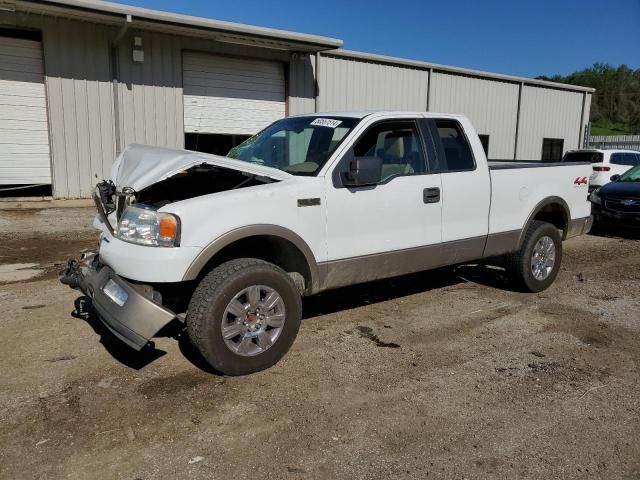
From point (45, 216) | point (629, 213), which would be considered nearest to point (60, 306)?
point (45, 216)

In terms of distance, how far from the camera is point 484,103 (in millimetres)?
19438

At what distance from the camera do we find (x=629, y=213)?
1066cm

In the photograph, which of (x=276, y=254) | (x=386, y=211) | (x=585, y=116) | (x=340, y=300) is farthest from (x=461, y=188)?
(x=585, y=116)

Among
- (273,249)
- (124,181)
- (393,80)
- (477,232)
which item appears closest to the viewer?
(124,181)

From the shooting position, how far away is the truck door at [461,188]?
17.4 feet

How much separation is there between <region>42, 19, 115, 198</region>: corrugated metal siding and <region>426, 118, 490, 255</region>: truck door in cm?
922

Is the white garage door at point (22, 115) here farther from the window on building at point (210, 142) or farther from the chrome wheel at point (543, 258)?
the chrome wheel at point (543, 258)

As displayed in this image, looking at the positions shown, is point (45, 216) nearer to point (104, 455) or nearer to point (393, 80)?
point (104, 455)

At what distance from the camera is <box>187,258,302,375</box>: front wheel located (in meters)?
3.80

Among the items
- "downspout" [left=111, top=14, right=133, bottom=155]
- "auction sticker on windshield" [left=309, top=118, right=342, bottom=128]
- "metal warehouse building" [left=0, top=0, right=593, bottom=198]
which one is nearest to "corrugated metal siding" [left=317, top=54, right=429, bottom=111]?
"metal warehouse building" [left=0, top=0, right=593, bottom=198]

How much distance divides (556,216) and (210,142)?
31.2ft

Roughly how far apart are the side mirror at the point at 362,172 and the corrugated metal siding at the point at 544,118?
59.6ft

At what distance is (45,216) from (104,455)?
9095mm

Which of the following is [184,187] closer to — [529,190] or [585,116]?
[529,190]
